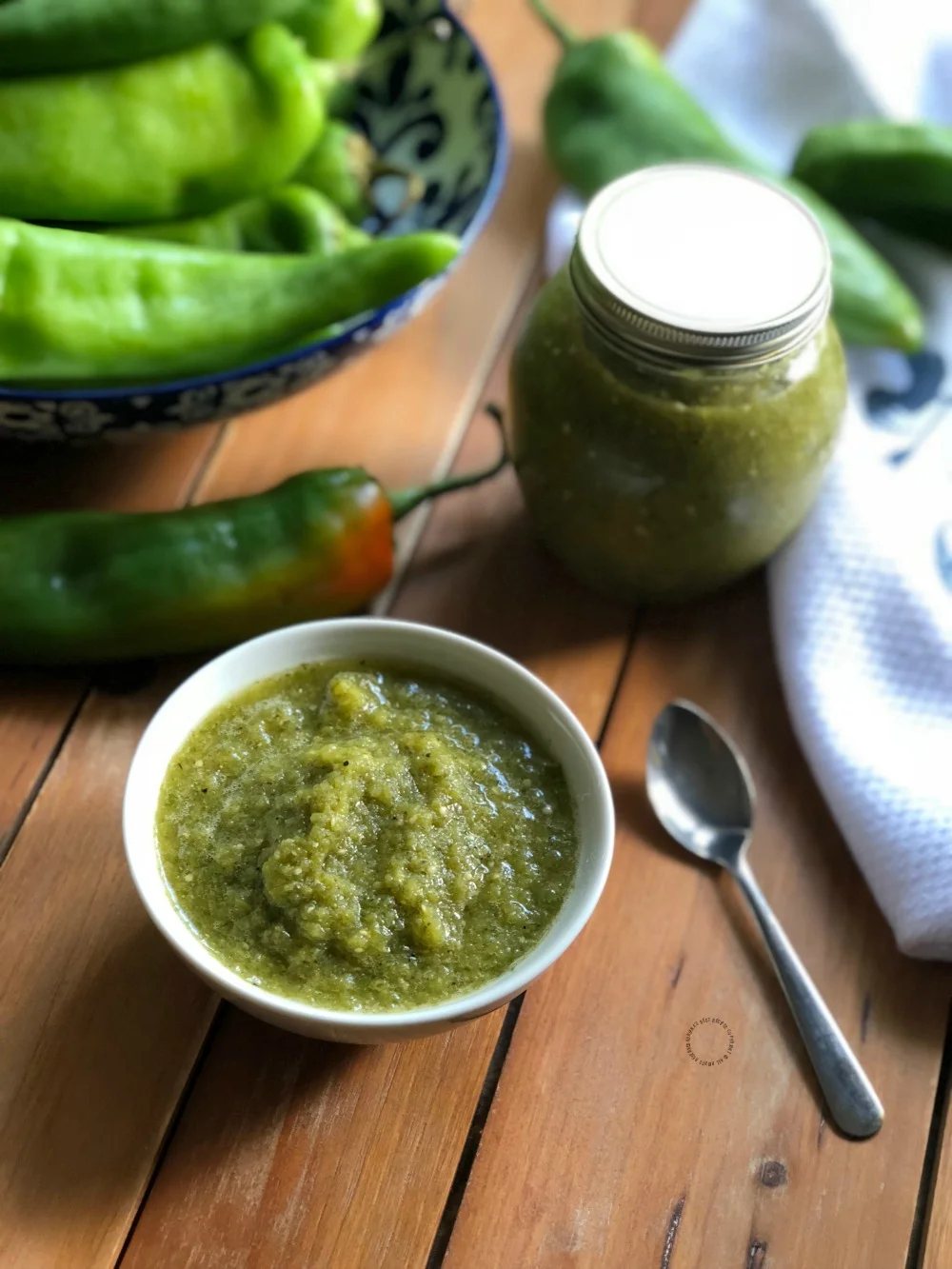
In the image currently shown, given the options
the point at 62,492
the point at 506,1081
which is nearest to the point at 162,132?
the point at 62,492

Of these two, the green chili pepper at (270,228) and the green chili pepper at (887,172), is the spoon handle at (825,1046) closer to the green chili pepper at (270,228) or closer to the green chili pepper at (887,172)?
the green chili pepper at (270,228)

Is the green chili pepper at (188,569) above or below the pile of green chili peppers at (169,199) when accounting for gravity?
below

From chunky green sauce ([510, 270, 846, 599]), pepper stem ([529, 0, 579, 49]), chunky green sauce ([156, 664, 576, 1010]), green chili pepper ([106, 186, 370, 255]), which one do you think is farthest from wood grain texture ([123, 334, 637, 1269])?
pepper stem ([529, 0, 579, 49])

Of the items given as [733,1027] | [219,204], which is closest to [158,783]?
[733,1027]

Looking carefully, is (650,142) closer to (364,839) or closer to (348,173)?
(348,173)

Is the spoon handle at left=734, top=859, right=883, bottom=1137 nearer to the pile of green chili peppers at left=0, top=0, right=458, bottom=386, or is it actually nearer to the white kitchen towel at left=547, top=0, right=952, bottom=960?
the white kitchen towel at left=547, top=0, right=952, bottom=960

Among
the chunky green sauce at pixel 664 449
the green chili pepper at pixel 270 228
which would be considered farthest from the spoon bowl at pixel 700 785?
the green chili pepper at pixel 270 228

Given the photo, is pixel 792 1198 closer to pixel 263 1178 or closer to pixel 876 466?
pixel 263 1178
